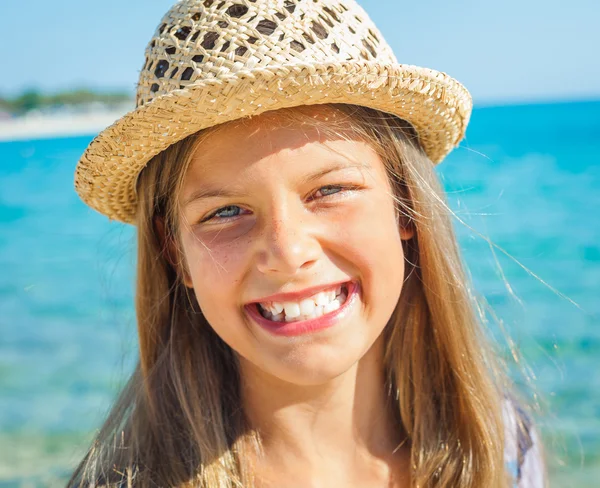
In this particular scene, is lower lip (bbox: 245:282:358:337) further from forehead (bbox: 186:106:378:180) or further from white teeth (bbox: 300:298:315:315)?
forehead (bbox: 186:106:378:180)

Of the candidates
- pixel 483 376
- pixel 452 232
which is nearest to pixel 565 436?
pixel 483 376

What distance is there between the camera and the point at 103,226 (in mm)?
14492

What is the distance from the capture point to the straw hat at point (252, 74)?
154 centimetres

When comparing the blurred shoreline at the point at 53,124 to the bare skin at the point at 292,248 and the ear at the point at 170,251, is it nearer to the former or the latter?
the ear at the point at 170,251

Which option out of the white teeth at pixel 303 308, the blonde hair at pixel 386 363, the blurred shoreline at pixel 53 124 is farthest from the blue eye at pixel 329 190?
the blurred shoreline at pixel 53 124

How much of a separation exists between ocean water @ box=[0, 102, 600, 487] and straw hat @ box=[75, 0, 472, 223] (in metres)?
0.46

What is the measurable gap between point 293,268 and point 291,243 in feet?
0.21

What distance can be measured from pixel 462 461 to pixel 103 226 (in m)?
13.3

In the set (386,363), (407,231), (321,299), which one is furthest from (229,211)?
(386,363)

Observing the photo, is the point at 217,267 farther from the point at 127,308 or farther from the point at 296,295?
the point at 127,308

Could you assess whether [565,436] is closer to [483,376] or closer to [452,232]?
[483,376]

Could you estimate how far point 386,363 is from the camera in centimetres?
218

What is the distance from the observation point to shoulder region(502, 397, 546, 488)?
213 centimetres

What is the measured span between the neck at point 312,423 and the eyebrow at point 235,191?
1.85 ft
